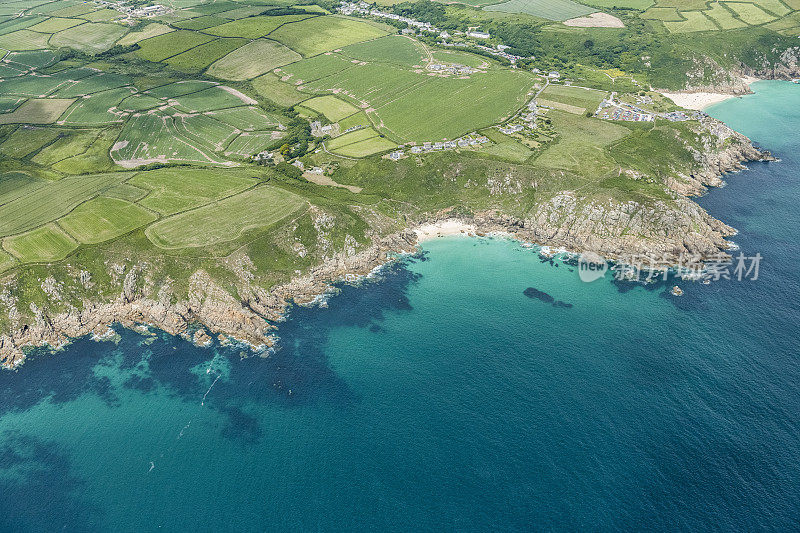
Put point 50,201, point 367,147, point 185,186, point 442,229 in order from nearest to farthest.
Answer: point 442,229, point 50,201, point 185,186, point 367,147

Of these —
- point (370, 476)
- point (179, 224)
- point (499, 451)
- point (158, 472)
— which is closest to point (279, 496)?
point (370, 476)

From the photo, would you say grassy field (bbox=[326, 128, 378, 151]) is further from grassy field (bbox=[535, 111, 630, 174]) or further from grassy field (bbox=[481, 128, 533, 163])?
grassy field (bbox=[535, 111, 630, 174])

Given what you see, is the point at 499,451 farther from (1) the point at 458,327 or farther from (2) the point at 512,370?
(1) the point at 458,327

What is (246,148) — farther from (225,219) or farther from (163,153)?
(225,219)

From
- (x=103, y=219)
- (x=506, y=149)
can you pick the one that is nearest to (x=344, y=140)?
(x=506, y=149)

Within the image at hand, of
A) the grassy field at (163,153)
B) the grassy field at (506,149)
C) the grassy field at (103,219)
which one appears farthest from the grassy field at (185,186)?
the grassy field at (506,149)
